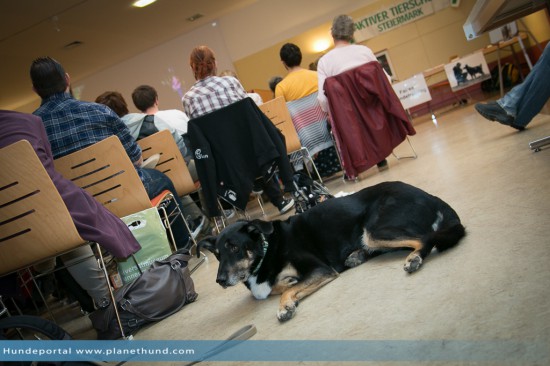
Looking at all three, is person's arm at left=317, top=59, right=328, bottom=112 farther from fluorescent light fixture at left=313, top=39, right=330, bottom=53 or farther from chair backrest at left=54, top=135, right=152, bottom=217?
fluorescent light fixture at left=313, top=39, right=330, bottom=53

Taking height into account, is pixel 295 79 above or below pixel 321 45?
below

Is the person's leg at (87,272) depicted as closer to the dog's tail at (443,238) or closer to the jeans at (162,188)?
the jeans at (162,188)

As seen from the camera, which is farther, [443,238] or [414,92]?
[414,92]

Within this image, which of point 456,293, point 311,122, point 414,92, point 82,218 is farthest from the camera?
point 414,92

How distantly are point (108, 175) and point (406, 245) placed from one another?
73.1 inches

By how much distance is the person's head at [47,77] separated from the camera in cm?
299

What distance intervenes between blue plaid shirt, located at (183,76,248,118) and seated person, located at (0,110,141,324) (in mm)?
1683

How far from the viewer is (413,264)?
1788 mm

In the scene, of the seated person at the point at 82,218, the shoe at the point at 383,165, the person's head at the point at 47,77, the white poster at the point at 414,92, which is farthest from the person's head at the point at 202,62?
the white poster at the point at 414,92

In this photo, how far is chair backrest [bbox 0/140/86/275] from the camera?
214 centimetres

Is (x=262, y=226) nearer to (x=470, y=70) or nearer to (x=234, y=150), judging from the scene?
(x=234, y=150)

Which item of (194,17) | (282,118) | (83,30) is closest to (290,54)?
(282,118)

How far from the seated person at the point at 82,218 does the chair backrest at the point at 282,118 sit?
2.08m

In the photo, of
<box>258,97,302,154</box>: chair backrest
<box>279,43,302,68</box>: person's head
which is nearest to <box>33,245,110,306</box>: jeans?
<box>258,97,302,154</box>: chair backrest
